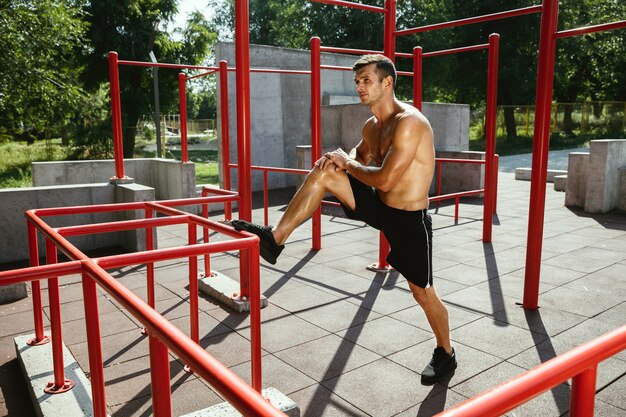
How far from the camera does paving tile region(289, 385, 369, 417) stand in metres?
2.70

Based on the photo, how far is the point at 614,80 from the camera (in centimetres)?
2805

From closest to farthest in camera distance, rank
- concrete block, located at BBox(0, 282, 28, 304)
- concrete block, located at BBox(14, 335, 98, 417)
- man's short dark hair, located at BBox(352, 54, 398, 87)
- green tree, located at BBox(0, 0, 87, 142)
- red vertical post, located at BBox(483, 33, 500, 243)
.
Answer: concrete block, located at BBox(14, 335, 98, 417) → man's short dark hair, located at BBox(352, 54, 398, 87) → concrete block, located at BBox(0, 282, 28, 304) → red vertical post, located at BBox(483, 33, 500, 243) → green tree, located at BBox(0, 0, 87, 142)

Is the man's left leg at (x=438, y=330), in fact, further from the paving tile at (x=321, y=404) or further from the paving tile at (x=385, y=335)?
the paving tile at (x=321, y=404)

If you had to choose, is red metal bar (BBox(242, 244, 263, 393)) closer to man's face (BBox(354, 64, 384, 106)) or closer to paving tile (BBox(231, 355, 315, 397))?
paving tile (BBox(231, 355, 315, 397))

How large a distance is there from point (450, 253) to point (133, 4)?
19.6 metres

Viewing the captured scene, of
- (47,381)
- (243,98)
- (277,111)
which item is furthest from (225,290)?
(277,111)

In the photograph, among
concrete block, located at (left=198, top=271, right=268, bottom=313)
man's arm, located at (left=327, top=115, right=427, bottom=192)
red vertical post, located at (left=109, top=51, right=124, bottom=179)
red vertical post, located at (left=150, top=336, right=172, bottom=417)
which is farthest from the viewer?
red vertical post, located at (left=109, top=51, right=124, bottom=179)

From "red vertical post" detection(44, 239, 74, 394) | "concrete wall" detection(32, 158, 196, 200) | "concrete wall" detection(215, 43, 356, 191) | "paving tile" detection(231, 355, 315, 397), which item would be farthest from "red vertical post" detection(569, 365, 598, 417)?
"concrete wall" detection(215, 43, 356, 191)

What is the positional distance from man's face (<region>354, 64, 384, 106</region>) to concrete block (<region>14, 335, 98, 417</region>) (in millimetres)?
2201

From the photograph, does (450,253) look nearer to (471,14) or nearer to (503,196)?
(503,196)

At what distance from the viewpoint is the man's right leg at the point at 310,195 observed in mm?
3088

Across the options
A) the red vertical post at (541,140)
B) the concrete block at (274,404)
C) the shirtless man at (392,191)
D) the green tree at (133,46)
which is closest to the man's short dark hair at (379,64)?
Answer: the shirtless man at (392,191)

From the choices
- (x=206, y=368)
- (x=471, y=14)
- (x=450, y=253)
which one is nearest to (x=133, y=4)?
(x=471, y=14)

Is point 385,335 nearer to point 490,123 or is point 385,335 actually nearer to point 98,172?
point 490,123
